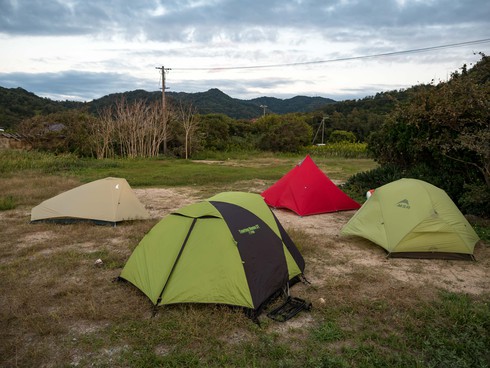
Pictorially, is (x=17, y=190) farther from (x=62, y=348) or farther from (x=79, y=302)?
(x=62, y=348)

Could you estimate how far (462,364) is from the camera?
3217 millimetres

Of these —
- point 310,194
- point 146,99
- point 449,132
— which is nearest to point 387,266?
point 310,194

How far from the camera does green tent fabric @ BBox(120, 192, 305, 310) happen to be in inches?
165

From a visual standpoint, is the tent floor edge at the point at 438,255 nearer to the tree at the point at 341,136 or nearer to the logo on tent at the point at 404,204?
the logo on tent at the point at 404,204

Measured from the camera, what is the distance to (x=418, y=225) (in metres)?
5.75

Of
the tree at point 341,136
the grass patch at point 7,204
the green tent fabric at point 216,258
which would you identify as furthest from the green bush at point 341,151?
the green tent fabric at point 216,258

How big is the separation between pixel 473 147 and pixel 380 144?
15.4 ft

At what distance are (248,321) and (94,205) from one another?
16.2ft

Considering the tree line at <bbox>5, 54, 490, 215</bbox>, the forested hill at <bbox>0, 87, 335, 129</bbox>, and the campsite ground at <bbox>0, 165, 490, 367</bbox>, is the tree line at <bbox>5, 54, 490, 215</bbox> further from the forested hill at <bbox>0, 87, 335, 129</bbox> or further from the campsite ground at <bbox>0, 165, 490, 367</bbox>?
the forested hill at <bbox>0, 87, 335, 129</bbox>

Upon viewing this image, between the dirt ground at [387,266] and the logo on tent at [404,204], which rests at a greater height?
the logo on tent at [404,204]

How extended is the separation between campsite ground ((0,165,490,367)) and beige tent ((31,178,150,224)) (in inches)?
53.2

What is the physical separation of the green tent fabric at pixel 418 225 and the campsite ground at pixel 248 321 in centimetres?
22

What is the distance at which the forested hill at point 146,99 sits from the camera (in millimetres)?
35406

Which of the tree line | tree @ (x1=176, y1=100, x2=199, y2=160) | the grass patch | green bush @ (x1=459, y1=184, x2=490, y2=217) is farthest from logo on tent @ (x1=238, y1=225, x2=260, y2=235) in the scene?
tree @ (x1=176, y1=100, x2=199, y2=160)
